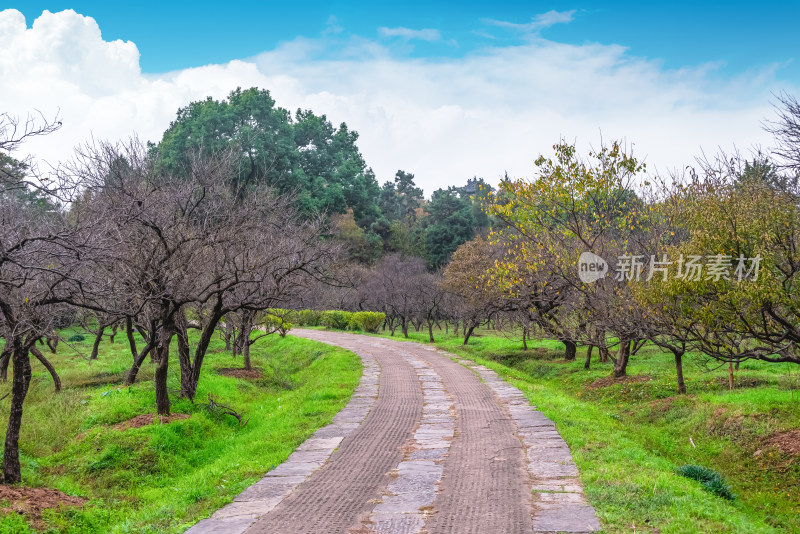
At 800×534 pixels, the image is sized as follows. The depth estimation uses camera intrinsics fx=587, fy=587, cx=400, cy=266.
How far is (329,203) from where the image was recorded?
43.9 m

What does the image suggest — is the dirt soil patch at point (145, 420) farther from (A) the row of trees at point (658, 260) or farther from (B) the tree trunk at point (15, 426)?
(A) the row of trees at point (658, 260)

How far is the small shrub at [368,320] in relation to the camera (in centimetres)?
3538

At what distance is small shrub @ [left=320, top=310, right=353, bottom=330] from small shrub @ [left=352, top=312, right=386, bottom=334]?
3.92 ft

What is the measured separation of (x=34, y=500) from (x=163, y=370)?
408 cm

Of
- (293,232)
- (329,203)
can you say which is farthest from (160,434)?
(329,203)

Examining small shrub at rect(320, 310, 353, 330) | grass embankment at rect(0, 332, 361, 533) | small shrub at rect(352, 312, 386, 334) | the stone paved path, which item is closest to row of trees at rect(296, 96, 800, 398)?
the stone paved path

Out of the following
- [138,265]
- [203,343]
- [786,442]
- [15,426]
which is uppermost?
[138,265]

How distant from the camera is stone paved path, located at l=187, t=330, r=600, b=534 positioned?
16.7 feet

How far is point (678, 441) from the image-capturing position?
33.9ft

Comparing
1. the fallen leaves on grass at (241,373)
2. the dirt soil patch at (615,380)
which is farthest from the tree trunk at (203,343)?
the dirt soil patch at (615,380)

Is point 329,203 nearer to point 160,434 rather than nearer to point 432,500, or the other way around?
point 160,434

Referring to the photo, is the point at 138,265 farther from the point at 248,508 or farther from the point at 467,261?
the point at 467,261

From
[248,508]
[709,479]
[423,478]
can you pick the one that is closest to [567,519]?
[423,478]

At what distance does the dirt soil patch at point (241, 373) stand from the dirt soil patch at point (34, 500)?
930 cm
